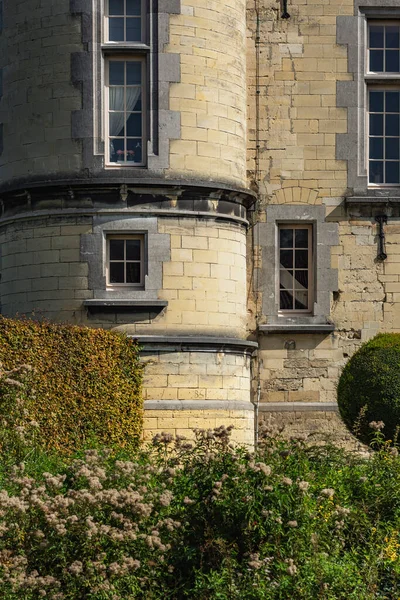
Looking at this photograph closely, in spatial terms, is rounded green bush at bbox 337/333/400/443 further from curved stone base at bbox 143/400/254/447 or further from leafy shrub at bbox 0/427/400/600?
leafy shrub at bbox 0/427/400/600

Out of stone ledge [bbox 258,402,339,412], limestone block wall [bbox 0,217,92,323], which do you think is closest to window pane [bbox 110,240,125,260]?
limestone block wall [bbox 0,217,92,323]

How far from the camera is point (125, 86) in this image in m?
16.2

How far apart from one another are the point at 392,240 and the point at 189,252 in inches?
131

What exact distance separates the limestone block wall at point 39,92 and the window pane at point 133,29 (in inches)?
27.5

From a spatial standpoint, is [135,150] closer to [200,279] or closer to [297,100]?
[200,279]

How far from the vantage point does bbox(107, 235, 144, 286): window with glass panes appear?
16.1m

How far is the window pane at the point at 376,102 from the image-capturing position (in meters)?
17.8

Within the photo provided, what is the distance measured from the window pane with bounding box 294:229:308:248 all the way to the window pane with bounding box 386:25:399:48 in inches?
121

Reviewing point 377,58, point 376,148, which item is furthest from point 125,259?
point 377,58

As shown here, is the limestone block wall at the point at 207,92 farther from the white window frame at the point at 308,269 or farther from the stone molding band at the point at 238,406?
the stone molding band at the point at 238,406

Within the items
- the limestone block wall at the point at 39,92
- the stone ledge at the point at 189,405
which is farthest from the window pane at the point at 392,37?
the stone ledge at the point at 189,405

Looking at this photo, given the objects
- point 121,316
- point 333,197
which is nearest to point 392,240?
point 333,197

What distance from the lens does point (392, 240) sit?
1750 centimetres

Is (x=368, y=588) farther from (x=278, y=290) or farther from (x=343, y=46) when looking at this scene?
(x=343, y=46)
